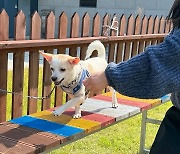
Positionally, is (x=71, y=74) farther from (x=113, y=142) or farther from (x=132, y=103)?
(x=113, y=142)

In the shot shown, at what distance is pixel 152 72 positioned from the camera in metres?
1.28

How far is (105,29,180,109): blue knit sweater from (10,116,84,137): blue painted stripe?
42.5 inches

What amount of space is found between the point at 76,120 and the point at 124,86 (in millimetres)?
1400

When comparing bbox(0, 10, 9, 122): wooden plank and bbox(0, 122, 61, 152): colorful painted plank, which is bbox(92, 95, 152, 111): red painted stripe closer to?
bbox(0, 10, 9, 122): wooden plank

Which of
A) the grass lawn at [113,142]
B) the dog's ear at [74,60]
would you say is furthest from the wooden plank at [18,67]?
the dog's ear at [74,60]

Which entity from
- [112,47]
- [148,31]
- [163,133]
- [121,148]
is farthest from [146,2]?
[163,133]

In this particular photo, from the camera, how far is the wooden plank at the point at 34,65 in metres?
3.41

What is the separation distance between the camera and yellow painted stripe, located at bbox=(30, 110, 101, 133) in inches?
99.7

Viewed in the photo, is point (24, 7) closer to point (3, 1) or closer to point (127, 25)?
point (3, 1)

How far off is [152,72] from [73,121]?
1.44 meters

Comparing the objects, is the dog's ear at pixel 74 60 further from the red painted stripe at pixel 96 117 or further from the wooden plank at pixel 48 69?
the wooden plank at pixel 48 69

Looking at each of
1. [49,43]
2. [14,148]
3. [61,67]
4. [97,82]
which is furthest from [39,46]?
[97,82]

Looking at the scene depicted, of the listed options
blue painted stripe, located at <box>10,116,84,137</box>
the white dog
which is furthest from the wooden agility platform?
the white dog

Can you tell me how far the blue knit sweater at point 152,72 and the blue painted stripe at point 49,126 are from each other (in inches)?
42.5
